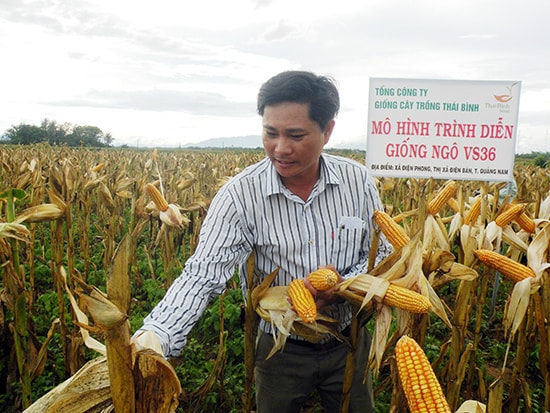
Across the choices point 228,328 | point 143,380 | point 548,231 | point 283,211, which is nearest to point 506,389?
Answer: point 548,231

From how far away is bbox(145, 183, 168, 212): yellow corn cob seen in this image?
387 cm

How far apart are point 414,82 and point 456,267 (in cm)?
212

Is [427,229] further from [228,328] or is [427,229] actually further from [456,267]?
[228,328]

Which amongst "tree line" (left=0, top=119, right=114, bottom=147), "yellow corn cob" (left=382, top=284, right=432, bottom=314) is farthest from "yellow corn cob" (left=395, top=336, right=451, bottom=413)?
"tree line" (left=0, top=119, right=114, bottom=147)

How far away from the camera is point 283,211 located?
208cm

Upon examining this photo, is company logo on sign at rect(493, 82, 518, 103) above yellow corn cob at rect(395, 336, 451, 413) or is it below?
above

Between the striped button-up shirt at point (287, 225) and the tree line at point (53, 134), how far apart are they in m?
58.6

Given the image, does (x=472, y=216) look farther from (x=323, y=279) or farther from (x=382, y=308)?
(x=323, y=279)

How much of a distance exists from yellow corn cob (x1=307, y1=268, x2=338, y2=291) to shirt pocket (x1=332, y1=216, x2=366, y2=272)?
1.34ft

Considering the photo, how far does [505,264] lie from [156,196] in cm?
279

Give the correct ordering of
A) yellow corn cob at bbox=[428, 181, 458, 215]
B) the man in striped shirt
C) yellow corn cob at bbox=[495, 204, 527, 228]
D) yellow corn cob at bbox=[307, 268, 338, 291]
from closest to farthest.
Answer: yellow corn cob at bbox=[307, 268, 338, 291]
the man in striped shirt
yellow corn cob at bbox=[428, 181, 458, 215]
yellow corn cob at bbox=[495, 204, 527, 228]

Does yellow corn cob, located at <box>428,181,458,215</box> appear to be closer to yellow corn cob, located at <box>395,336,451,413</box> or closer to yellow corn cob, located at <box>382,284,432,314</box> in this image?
yellow corn cob, located at <box>382,284,432,314</box>

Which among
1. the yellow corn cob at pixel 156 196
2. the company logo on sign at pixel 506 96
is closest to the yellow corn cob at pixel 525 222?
the company logo on sign at pixel 506 96

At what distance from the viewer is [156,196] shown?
12.9ft
